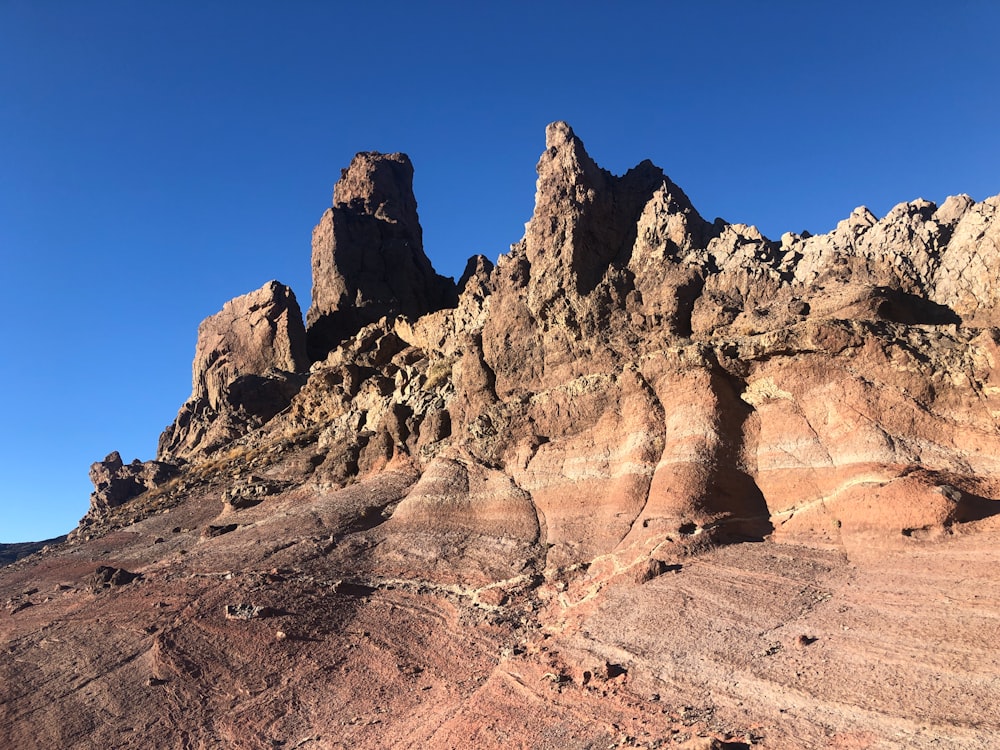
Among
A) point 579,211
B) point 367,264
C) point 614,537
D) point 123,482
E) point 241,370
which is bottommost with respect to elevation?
point 614,537

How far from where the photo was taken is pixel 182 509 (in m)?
46.8

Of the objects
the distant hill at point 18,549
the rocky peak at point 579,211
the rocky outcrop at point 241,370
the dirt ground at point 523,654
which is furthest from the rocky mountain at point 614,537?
the distant hill at point 18,549

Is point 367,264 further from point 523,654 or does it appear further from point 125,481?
point 523,654

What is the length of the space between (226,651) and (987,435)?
2689 cm

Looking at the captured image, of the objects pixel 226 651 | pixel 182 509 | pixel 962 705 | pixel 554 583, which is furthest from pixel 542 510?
pixel 182 509

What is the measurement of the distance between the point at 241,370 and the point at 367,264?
794 inches

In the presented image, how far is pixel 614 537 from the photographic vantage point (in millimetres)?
26219

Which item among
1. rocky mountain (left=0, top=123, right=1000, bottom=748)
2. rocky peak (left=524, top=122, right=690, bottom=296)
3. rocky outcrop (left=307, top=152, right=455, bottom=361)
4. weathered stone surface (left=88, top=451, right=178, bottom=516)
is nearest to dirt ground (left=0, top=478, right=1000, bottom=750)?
rocky mountain (left=0, top=123, right=1000, bottom=748)

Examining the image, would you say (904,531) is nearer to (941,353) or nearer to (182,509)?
(941,353)

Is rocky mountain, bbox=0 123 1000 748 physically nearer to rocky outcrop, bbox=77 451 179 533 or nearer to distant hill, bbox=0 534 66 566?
rocky outcrop, bbox=77 451 179 533

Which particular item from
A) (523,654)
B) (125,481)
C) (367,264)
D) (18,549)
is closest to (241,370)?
(125,481)

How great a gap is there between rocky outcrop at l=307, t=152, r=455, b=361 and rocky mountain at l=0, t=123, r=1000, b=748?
34.5 meters

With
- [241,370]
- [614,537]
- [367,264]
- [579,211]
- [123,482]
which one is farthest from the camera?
[367,264]

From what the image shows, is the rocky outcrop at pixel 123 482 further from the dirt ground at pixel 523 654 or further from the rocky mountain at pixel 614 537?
the dirt ground at pixel 523 654
